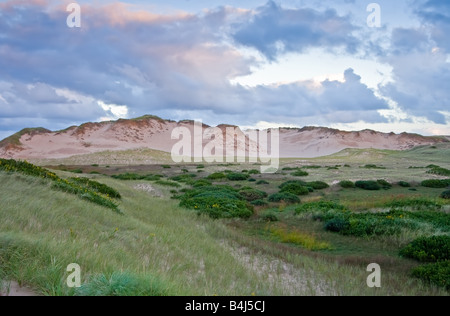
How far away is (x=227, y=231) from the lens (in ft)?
40.7

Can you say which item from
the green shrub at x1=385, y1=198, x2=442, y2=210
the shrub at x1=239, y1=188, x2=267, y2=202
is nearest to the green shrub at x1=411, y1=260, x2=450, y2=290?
the green shrub at x1=385, y1=198, x2=442, y2=210

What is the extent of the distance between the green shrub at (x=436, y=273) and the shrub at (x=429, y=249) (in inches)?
37.7

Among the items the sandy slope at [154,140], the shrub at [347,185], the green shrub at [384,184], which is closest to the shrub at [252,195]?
the shrub at [347,185]

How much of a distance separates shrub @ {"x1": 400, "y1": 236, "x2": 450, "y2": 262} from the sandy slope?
90784 millimetres

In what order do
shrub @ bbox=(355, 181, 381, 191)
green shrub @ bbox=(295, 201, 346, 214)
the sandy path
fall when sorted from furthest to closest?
1. shrub @ bbox=(355, 181, 381, 191)
2. green shrub @ bbox=(295, 201, 346, 214)
3. the sandy path

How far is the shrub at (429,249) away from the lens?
9198 millimetres

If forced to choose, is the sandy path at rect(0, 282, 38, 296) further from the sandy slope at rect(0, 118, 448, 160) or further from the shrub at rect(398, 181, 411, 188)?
the sandy slope at rect(0, 118, 448, 160)

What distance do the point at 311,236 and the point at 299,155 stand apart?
12784 centimetres

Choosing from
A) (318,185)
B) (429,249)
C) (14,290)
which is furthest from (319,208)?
(14,290)

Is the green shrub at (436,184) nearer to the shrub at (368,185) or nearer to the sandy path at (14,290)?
the shrub at (368,185)

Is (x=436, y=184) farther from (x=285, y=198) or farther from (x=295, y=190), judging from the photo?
(x=285, y=198)

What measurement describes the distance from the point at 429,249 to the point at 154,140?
110 meters

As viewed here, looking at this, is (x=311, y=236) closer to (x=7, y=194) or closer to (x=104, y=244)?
(x=104, y=244)

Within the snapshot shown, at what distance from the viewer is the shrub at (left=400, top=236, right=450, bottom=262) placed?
9198mm
